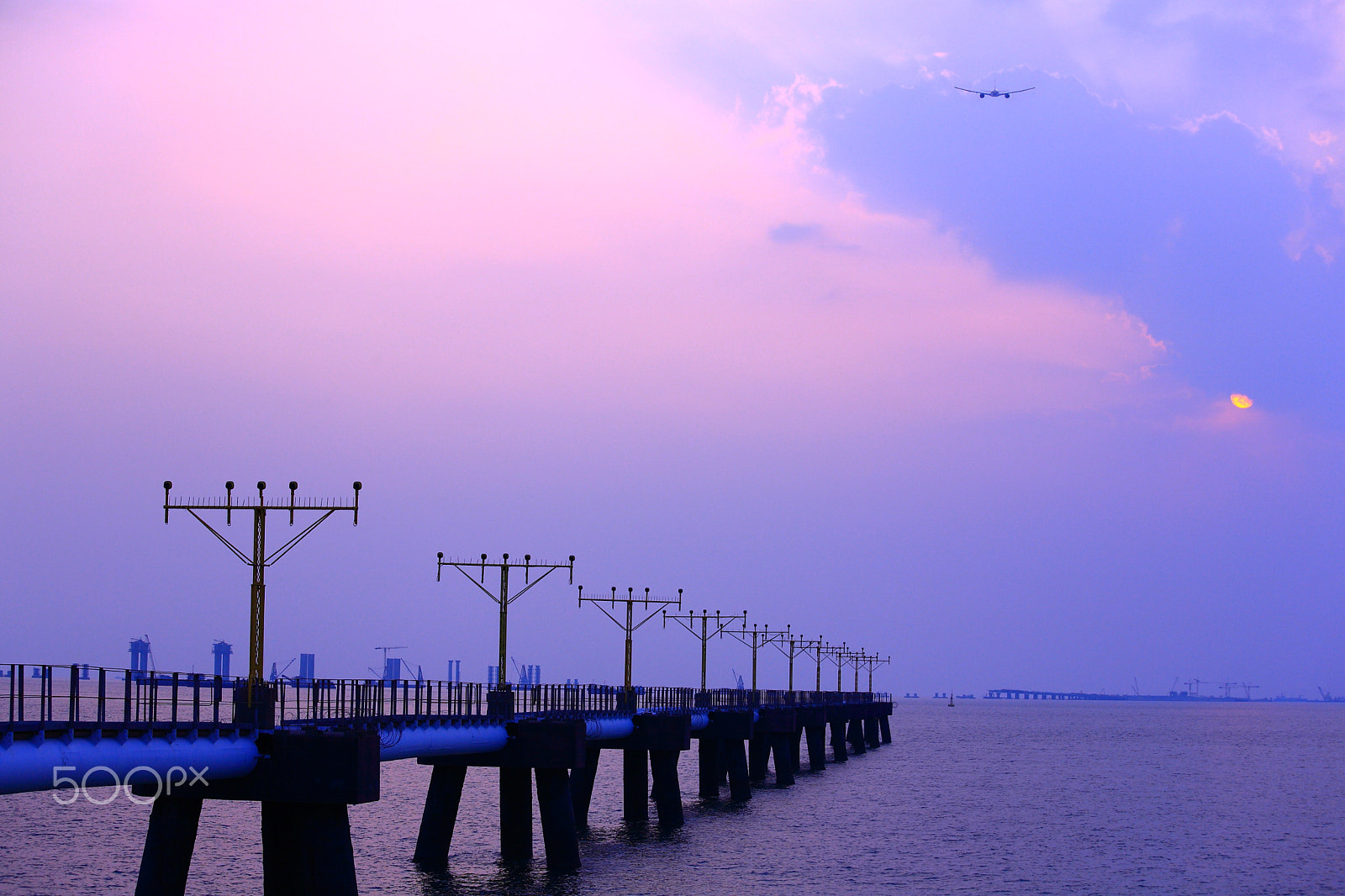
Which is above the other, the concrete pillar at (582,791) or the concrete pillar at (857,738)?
the concrete pillar at (582,791)

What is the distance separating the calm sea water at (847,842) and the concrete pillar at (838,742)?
19.8 metres

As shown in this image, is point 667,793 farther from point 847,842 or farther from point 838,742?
point 838,742

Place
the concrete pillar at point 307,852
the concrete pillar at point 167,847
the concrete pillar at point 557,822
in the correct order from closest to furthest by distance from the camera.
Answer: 1. the concrete pillar at point 307,852
2. the concrete pillar at point 167,847
3. the concrete pillar at point 557,822

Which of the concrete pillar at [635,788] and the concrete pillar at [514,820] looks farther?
the concrete pillar at [635,788]

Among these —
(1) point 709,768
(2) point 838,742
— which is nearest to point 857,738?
(2) point 838,742

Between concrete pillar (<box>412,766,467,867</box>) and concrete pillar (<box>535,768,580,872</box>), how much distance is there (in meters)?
3.17

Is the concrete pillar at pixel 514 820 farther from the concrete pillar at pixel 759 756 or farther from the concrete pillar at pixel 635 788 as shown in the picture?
the concrete pillar at pixel 759 756

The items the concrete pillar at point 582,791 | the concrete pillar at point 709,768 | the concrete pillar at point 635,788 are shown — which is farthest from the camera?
the concrete pillar at point 709,768

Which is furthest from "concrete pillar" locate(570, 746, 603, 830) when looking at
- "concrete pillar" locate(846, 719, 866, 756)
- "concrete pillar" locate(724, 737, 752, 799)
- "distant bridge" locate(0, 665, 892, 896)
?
"concrete pillar" locate(846, 719, 866, 756)

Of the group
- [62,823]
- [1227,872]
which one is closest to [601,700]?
[1227,872]

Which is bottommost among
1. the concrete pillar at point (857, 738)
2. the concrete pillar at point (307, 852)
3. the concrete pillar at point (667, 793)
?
the concrete pillar at point (857, 738)

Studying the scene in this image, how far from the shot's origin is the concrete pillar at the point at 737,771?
90438mm

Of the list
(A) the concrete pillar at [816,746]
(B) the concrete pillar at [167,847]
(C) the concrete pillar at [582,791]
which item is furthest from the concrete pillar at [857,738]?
(B) the concrete pillar at [167,847]

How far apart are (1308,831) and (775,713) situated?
3427 centimetres
